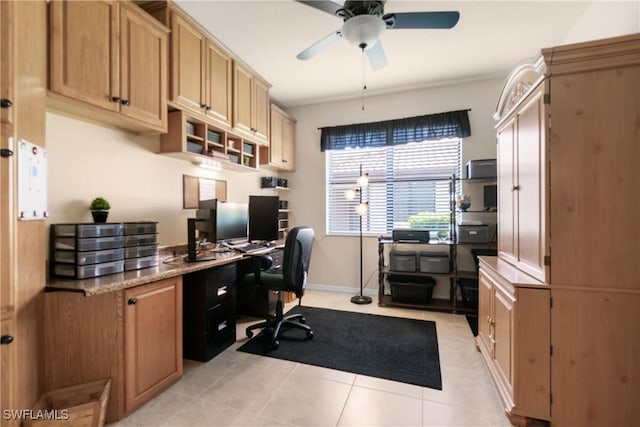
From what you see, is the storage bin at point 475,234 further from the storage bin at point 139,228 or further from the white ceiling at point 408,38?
the storage bin at point 139,228

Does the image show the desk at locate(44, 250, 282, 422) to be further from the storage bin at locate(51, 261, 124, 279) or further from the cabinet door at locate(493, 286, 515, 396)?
the cabinet door at locate(493, 286, 515, 396)

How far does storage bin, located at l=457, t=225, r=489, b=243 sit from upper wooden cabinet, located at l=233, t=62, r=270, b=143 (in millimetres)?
2709

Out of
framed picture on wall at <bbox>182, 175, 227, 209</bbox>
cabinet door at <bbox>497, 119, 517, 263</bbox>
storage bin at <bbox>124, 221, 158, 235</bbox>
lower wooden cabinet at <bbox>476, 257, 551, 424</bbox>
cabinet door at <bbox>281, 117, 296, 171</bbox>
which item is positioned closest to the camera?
lower wooden cabinet at <bbox>476, 257, 551, 424</bbox>

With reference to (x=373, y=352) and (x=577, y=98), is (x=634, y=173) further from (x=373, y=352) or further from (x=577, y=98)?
(x=373, y=352)

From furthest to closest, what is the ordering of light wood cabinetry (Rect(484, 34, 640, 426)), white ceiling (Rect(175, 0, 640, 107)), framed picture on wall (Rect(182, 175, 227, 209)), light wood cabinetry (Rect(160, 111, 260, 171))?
framed picture on wall (Rect(182, 175, 227, 209)) < light wood cabinetry (Rect(160, 111, 260, 171)) < white ceiling (Rect(175, 0, 640, 107)) < light wood cabinetry (Rect(484, 34, 640, 426))

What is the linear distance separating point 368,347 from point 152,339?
1.73m

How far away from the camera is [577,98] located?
145cm

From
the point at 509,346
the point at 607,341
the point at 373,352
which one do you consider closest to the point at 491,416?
the point at 509,346

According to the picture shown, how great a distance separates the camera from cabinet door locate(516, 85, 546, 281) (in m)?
1.54

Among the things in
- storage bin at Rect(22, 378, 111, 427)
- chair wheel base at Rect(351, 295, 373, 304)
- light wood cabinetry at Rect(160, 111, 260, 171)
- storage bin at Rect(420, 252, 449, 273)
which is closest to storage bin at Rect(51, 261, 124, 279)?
storage bin at Rect(22, 378, 111, 427)

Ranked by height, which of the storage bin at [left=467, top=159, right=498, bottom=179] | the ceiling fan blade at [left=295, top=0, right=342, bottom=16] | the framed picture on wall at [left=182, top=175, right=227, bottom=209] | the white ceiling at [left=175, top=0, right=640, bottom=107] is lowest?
the framed picture on wall at [left=182, top=175, right=227, bottom=209]

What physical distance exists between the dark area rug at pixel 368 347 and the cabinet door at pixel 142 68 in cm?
209

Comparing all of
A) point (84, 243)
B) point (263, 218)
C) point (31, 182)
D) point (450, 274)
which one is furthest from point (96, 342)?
point (450, 274)

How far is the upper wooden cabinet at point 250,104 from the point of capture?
2.99 m
